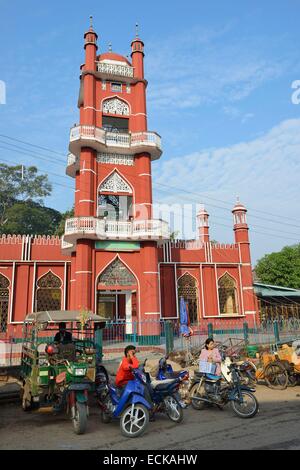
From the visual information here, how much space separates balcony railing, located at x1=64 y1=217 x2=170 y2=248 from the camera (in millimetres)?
16469

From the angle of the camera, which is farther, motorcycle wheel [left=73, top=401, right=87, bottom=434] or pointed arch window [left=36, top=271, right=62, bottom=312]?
pointed arch window [left=36, top=271, right=62, bottom=312]

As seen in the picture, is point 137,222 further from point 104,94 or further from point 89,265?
point 104,94

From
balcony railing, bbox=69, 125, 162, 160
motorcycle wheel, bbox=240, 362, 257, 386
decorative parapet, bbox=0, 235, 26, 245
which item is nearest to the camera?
motorcycle wheel, bbox=240, 362, 257, 386

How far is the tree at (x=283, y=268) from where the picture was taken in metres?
27.6

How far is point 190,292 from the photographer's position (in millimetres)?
21219

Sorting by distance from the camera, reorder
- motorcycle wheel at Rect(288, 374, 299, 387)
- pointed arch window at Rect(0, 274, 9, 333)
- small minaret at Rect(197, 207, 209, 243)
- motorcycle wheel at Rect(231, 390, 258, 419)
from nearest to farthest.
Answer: motorcycle wheel at Rect(231, 390, 258, 419)
motorcycle wheel at Rect(288, 374, 299, 387)
pointed arch window at Rect(0, 274, 9, 333)
small minaret at Rect(197, 207, 209, 243)

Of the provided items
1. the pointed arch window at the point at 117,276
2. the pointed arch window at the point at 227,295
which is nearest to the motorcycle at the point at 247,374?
the pointed arch window at the point at 117,276

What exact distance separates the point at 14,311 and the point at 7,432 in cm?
1351

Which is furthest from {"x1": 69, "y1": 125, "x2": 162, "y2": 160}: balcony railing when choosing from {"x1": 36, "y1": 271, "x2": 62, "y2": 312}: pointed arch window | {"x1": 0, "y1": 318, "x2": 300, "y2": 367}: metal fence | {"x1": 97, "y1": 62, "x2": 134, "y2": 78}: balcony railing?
{"x1": 0, "y1": 318, "x2": 300, "y2": 367}: metal fence

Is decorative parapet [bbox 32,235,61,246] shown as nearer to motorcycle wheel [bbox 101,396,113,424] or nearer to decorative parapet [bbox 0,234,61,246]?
decorative parapet [bbox 0,234,61,246]

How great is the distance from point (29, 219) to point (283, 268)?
28.1m

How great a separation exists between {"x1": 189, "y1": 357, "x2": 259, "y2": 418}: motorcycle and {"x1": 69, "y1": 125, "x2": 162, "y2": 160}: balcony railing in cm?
1337

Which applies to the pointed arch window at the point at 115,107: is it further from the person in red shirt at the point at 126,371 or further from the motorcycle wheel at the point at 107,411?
the motorcycle wheel at the point at 107,411
